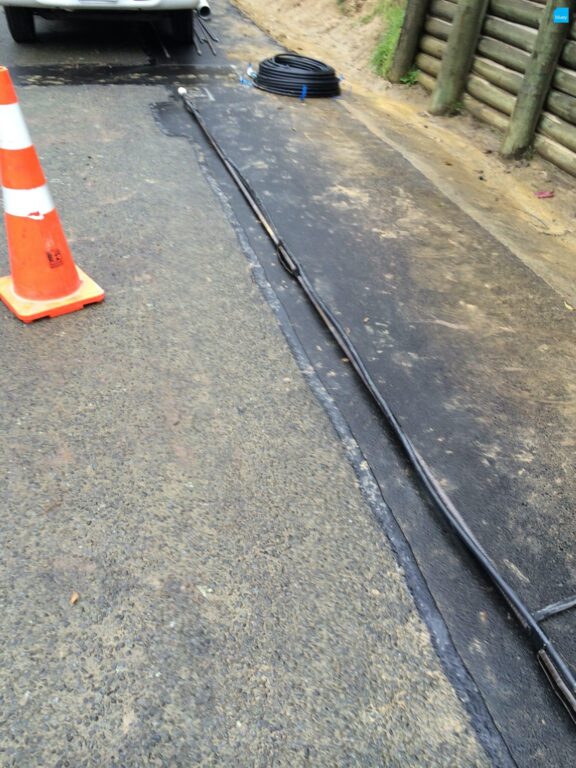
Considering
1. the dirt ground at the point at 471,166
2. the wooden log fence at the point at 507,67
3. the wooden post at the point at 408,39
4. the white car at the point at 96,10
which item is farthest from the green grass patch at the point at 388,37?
the white car at the point at 96,10

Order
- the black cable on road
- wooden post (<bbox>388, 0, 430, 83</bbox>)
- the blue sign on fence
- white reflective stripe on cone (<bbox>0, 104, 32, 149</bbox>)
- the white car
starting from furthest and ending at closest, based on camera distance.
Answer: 1. wooden post (<bbox>388, 0, 430, 83</bbox>)
2. the white car
3. the blue sign on fence
4. white reflective stripe on cone (<bbox>0, 104, 32, 149</bbox>)
5. the black cable on road

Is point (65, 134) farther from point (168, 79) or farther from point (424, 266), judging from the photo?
point (424, 266)

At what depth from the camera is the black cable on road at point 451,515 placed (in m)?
1.76

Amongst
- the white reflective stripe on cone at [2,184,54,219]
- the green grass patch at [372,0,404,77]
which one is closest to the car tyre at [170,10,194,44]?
the green grass patch at [372,0,404,77]

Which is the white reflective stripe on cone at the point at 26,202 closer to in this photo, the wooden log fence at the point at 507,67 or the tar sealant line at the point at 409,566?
the tar sealant line at the point at 409,566

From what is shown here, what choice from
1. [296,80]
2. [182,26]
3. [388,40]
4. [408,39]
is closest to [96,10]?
[182,26]

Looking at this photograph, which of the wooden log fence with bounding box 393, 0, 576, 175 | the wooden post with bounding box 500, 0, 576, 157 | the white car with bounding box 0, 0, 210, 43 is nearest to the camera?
the wooden post with bounding box 500, 0, 576, 157

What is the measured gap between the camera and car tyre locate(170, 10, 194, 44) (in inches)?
294

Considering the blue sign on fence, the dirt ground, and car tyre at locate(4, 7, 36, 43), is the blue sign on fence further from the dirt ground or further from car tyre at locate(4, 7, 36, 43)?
car tyre at locate(4, 7, 36, 43)

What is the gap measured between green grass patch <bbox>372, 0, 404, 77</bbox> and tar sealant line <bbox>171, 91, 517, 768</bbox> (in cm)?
610

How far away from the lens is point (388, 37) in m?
8.14

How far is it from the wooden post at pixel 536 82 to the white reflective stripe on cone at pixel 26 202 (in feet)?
14.5

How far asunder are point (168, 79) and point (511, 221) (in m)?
4.24

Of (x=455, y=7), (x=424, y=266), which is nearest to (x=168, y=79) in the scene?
(x=455, y=7)
